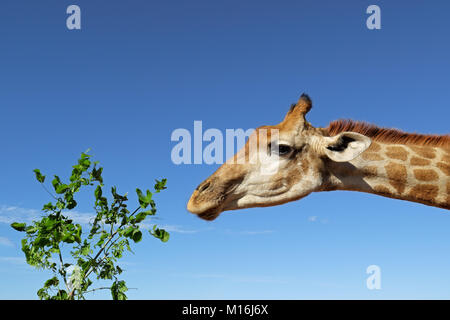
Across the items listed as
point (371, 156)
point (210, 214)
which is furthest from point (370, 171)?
point (210, 214)

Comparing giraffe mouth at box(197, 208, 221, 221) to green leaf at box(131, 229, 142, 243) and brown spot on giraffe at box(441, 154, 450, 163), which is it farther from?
brown spot on giraffe at box(441, 154, 450, 163)

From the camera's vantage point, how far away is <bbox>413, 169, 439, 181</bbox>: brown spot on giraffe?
7891 mm

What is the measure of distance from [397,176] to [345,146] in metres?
1.25

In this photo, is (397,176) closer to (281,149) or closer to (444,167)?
(444,167)

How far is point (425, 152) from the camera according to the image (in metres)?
8.30

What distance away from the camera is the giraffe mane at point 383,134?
8578 mm

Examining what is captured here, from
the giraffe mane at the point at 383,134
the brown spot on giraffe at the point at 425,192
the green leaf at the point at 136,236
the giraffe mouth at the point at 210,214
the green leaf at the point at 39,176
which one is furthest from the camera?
the giraffe mane at the point at 383,134

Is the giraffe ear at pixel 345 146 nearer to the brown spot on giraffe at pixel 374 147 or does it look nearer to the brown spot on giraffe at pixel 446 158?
the brown spot on giraffe at pixel 374 147

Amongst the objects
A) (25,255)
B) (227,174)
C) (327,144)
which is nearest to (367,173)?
(327,144)

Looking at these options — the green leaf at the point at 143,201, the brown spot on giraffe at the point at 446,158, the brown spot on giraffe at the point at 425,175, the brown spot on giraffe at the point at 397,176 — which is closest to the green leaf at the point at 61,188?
the green leaf at the point at 143,201

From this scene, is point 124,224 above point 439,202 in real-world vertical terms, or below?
below

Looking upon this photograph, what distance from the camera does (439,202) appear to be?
7.77 metres
